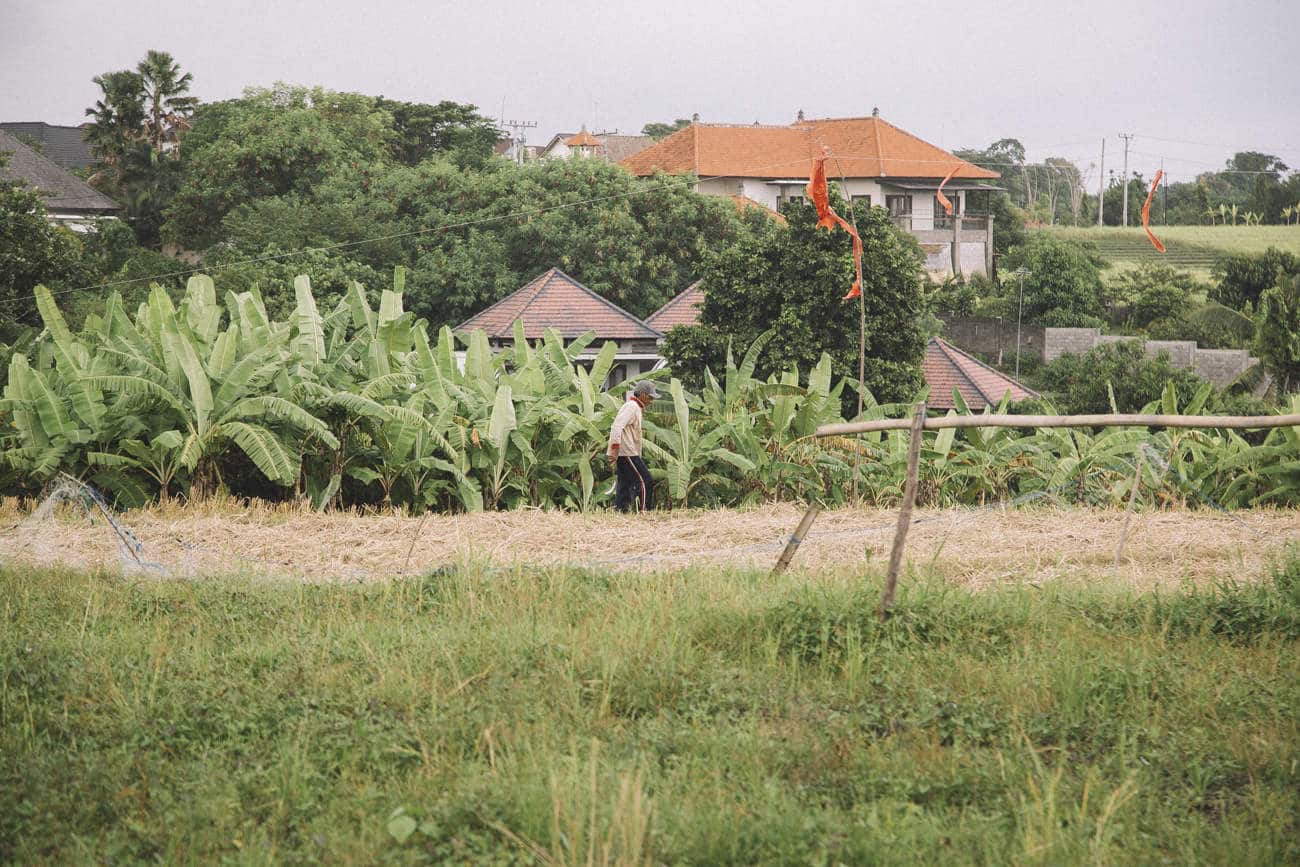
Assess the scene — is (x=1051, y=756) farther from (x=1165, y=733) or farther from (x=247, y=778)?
(x=247, y=778)

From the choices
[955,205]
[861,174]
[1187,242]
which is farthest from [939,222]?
[1187,242]

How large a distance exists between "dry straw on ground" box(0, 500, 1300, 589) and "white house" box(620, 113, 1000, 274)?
115 feet

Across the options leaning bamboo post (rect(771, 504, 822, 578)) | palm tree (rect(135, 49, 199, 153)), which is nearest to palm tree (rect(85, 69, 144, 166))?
palm tree (rect(135, 49, 199, 153))

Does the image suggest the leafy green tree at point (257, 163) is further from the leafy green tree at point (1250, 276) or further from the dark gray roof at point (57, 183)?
the leafy green tree at point (1250, 276)

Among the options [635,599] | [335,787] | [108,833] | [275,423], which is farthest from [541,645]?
[275,423]

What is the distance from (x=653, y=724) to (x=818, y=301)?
547 inches

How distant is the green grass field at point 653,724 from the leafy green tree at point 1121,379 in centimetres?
2024

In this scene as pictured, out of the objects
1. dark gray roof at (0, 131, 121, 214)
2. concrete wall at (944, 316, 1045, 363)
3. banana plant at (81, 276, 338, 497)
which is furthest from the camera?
dark gray roof at (0, 131, 121, 214)

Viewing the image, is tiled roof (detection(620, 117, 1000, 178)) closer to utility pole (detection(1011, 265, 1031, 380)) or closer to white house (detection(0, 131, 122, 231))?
utility pole (detection(1011, 265, 1031, 380))

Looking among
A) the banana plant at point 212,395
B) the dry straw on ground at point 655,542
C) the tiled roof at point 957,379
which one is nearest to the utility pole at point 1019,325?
the tiled roof at point 957,379

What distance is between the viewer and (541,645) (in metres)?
4.91

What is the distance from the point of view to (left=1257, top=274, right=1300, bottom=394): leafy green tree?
25.2 meters

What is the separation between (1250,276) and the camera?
109ft

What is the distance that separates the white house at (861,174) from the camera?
1683 inches
